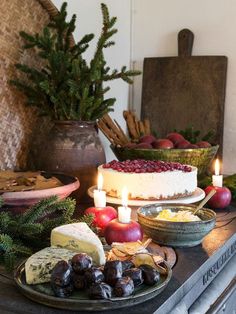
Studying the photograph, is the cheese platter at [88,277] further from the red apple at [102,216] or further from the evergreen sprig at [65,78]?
the evergreen sprig at [65,78]

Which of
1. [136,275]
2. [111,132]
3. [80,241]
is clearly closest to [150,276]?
[136,275]

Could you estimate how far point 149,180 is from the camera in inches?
39.5

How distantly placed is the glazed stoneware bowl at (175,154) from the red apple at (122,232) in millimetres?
435

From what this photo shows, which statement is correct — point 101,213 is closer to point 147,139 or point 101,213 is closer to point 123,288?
point 123,288

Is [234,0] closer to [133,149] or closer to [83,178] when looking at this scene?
[133,149]

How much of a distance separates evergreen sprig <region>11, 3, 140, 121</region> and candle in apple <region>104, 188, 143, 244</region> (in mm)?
388

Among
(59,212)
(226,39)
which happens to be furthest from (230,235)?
(226,39)

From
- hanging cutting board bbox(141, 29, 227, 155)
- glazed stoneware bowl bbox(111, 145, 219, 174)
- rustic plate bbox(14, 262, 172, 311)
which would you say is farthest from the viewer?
hanging cutting board bbox(141, 29, 227, 155)

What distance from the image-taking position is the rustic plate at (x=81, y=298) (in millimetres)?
568

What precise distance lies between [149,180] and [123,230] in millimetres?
233

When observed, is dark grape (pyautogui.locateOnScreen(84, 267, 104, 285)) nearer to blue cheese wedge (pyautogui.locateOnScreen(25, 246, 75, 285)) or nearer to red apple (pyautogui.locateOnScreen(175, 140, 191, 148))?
blue cheese wedge (pyautogui.locateOnScreen(25, 246, 75, 285))

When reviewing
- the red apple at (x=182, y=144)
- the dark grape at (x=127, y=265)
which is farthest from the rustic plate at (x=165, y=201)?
the dark grape at (x=127, y=265)

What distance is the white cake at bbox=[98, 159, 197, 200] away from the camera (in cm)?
100

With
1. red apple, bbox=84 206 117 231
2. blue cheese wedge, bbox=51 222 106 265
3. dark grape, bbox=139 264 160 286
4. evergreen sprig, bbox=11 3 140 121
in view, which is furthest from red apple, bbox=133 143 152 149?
dark grape, bbox=139 264 160 286
